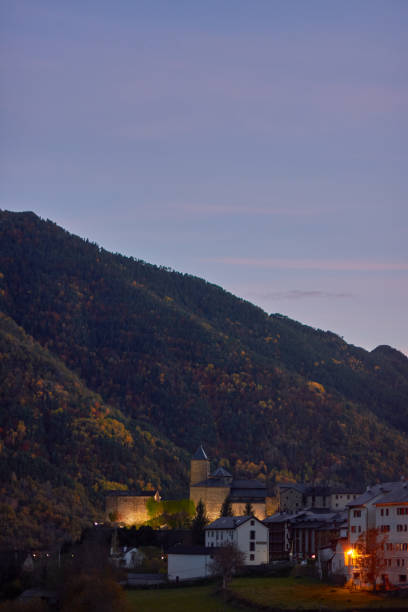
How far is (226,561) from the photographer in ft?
324

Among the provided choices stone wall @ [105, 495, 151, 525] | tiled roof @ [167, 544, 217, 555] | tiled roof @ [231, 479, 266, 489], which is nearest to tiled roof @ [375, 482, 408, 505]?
tiled roof @ [167, 544, 217, 555]

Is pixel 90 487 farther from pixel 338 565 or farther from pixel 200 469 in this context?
pixel 338 565

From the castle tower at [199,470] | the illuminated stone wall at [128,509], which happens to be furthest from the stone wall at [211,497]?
the castle tower at [199,470]

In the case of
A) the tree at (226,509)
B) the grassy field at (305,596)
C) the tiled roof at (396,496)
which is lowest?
the grassy field at (305,596)

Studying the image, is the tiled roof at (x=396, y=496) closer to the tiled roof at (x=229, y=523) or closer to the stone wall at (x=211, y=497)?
the tiled roof at (x=229, y=523)

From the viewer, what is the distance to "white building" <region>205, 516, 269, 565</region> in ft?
362

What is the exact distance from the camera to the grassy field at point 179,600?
89.2 m

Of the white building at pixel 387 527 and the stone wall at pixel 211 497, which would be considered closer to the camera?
the white building at pixel 387 527

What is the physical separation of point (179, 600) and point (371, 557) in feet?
56.1

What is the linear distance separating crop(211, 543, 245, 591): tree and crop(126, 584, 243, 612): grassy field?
5.46 feet

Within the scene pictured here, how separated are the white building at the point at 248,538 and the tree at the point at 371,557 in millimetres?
22348

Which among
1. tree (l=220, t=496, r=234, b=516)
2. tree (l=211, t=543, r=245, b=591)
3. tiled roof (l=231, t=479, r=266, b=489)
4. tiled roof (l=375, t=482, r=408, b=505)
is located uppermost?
tiled roof (l=231, t=479, r=266, b=489)

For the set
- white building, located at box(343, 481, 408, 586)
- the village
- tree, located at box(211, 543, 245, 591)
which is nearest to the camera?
white building, located at box(343, 481, 408, 586)

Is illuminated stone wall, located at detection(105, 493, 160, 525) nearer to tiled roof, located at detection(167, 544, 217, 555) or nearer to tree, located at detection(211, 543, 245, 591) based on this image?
tiled roof, located at detection(167, 544, 217, 555)
